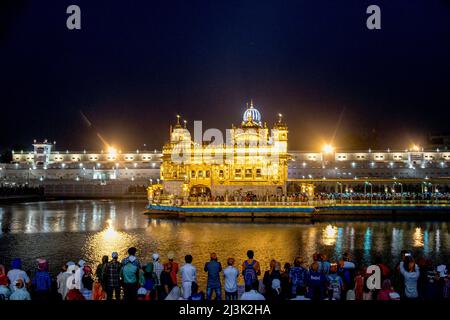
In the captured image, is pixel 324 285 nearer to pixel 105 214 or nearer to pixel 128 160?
pixel 105 214

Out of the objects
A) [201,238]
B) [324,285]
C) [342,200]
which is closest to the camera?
[324,285]

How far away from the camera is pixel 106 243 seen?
30.0 metres

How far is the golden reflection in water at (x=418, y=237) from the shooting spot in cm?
2983

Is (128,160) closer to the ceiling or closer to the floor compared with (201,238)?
closer to the ceiling

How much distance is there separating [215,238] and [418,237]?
14.4 m

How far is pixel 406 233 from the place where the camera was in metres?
34.9

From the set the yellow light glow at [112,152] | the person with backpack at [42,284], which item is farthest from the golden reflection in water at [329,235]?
the yellow light glow at [112,152]

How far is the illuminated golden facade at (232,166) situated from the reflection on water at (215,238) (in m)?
10.9

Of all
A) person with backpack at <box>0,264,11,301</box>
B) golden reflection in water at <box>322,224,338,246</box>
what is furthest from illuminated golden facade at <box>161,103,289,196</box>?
person with backpack at <box>0,264,11,301</box>

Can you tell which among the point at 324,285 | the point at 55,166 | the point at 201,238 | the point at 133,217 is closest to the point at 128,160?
the point at 55,166

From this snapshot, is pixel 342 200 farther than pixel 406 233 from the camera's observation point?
Yes

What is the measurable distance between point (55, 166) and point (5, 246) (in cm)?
8035

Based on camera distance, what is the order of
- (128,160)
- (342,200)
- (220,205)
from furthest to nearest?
1. (128,160)
2. (342,200)
3. (220,205)

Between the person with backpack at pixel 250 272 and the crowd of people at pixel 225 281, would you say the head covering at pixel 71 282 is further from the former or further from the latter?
the person with backpack at pixel 250 272
